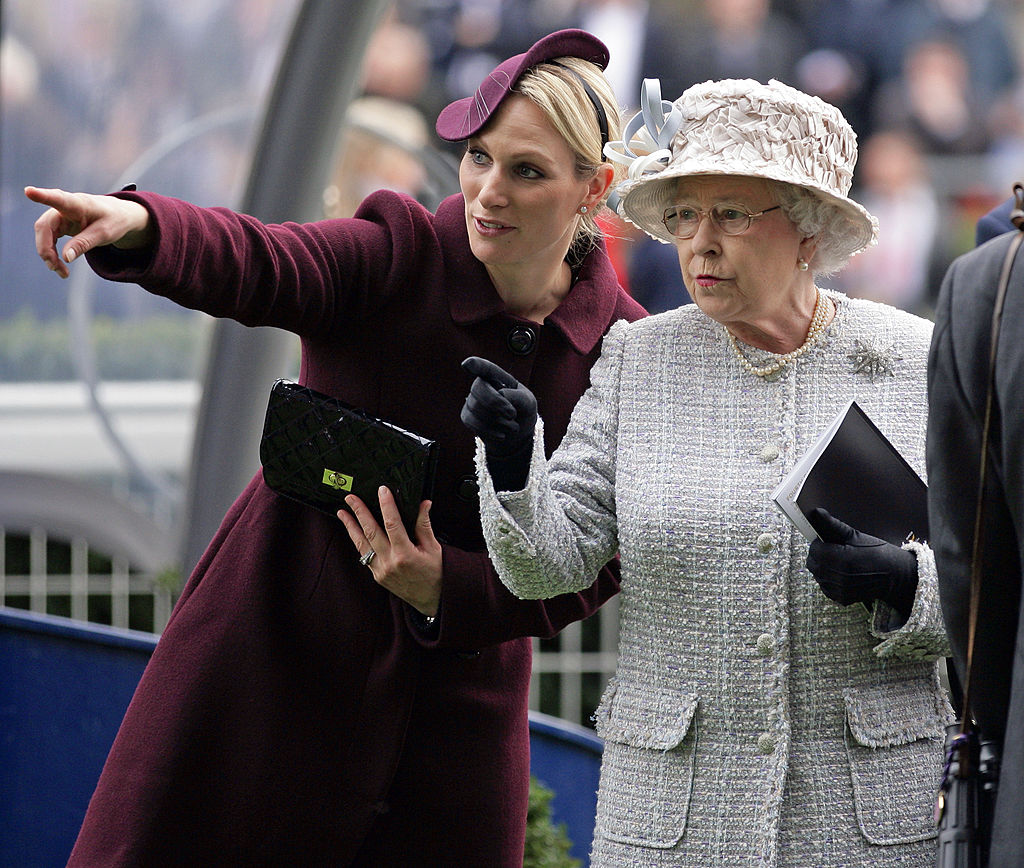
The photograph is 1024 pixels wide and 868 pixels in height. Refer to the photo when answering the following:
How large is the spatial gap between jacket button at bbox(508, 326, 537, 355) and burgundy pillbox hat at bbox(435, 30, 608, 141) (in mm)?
352

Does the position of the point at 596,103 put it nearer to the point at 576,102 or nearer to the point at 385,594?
the point at 576,102

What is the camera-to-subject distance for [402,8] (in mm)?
9758

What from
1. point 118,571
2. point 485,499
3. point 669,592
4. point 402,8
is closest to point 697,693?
point 669,592

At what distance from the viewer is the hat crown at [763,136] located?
8.13 feet

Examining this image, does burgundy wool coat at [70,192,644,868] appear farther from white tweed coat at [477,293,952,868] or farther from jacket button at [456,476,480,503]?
white tweed coat at [477,293,952,868]

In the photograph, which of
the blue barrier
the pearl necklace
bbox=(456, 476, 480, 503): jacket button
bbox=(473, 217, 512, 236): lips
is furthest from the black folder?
the blue barrier

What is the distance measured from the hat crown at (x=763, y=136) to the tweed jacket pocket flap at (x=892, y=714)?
0.78 metres

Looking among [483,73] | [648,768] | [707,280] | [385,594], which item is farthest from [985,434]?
[483,73]

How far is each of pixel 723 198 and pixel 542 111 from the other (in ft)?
1.36

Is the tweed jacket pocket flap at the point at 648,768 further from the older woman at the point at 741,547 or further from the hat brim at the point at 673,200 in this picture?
the hat brim at the point at 673,200

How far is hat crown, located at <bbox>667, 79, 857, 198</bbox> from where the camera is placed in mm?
2479

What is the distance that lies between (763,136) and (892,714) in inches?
36.0

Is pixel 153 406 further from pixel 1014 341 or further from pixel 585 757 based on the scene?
pixel 1014 341

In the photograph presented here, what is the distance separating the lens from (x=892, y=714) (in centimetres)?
247
